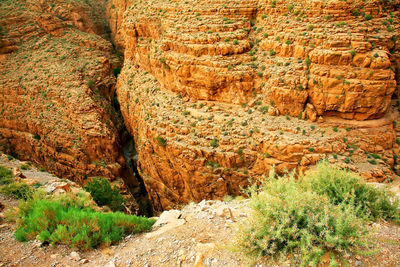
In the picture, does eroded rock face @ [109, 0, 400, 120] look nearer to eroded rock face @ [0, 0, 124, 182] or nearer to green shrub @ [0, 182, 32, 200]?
eroded rock face @ [0, 0, 124, 182]

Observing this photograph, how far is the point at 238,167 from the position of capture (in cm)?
1483

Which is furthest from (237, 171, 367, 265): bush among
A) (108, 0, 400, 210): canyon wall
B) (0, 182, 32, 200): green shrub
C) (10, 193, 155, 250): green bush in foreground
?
(0, 182, 32, 200): green shrub

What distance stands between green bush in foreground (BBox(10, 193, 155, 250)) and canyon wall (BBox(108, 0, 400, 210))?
26.4 feet

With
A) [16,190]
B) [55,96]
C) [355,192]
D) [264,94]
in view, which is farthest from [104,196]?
[55,96]

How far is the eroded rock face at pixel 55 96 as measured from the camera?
2050 centimetres

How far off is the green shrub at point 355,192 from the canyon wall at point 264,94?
578 cm

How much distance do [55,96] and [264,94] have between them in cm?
1795

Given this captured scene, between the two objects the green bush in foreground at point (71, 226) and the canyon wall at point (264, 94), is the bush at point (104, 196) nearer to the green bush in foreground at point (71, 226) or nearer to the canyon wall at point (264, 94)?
the canyon wall at point (264, 94)

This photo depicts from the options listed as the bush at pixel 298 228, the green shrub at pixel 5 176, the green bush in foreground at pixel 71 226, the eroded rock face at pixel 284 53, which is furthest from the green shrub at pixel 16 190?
the eroded rock face at pixel 284 53

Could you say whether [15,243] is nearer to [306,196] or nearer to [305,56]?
[306,196]

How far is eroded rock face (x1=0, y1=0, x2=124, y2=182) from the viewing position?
20.5m

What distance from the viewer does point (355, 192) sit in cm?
695

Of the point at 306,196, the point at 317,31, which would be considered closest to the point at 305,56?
the point at 317,31

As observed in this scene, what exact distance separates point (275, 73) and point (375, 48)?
5.13 m
